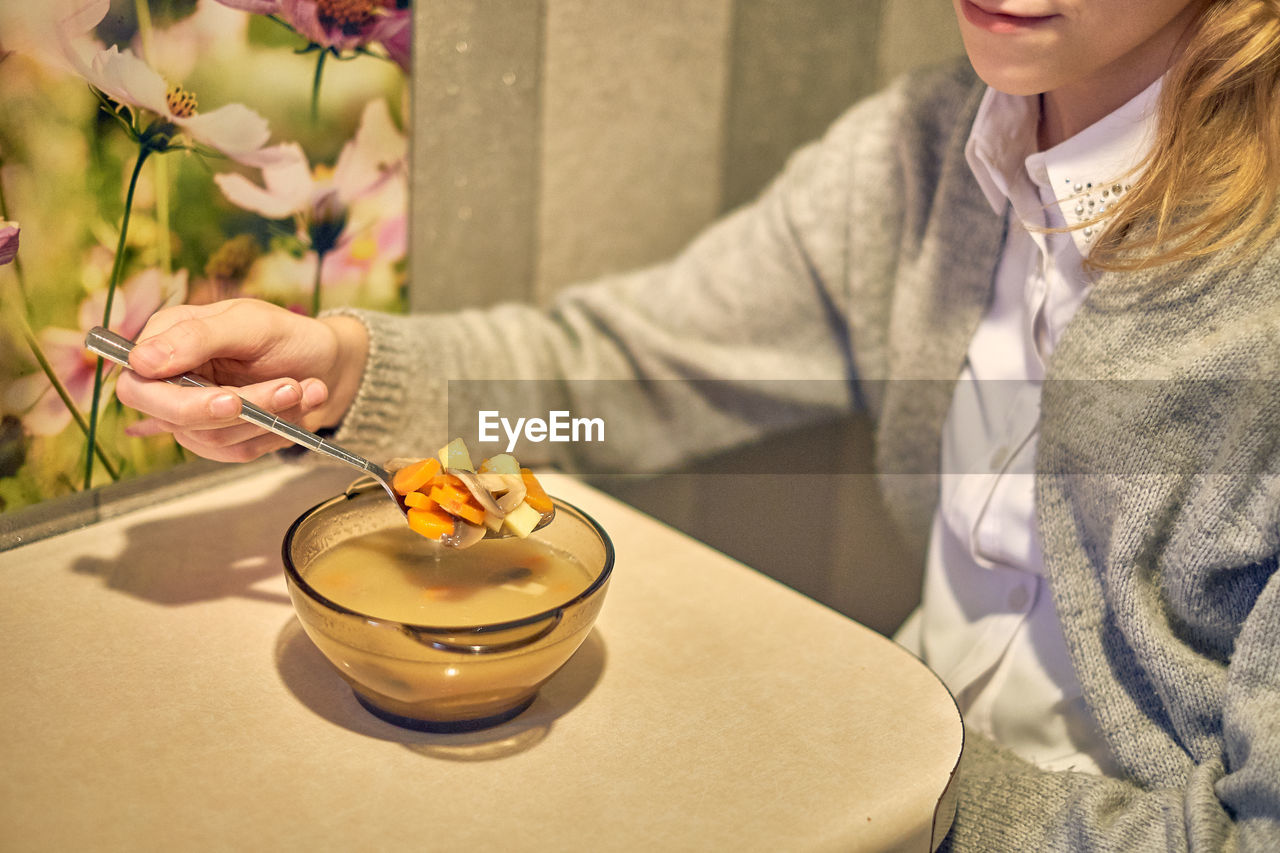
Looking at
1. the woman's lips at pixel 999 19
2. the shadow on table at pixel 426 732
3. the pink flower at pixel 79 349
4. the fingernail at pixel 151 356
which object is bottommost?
the shadow on table at pixel 426 732

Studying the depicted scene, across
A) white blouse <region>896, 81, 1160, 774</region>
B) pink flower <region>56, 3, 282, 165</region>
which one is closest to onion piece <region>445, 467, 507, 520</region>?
pink flower <region>56, 3, 282, 165</region>

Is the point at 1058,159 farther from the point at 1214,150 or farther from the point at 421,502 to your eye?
the point at 421,502

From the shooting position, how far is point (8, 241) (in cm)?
73

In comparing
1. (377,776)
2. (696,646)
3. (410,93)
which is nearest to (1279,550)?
(696,646)

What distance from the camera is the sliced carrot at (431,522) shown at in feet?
2.23

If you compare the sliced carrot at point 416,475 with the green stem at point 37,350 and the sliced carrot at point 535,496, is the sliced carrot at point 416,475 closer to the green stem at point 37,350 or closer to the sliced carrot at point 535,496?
the sliced carrot at point 535,496

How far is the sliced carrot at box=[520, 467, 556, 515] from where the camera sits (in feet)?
2.36

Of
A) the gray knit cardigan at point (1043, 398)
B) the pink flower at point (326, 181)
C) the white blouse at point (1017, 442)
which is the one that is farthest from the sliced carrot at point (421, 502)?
the white blouse at point (1017, 442)

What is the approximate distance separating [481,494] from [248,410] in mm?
159

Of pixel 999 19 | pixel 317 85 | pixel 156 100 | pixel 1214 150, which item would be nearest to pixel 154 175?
A: pixel 156 100

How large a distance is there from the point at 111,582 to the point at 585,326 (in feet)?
1.77

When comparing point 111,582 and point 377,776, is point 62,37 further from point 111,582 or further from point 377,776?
point 377,776

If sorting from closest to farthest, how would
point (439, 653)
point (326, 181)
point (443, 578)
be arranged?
point (439, 653) < point (443, 578) < point (326, 181)

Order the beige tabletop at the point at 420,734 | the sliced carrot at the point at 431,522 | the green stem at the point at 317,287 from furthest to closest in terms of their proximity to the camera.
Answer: the green stem at the point at 317,287, the sliced carrot at the point at 431,522, the beige tabletop at the point at 420,734
